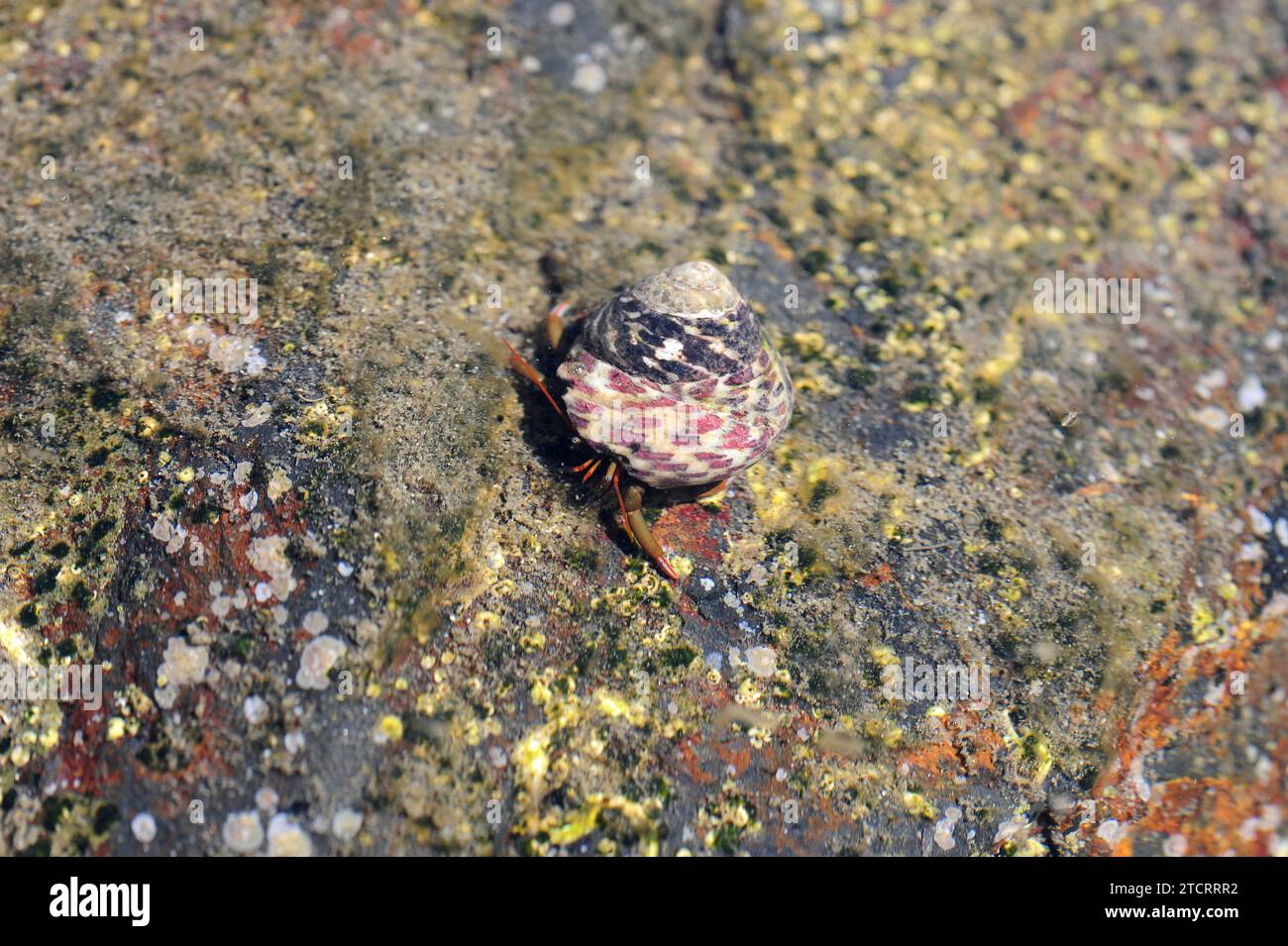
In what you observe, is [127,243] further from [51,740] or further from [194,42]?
[51,740]

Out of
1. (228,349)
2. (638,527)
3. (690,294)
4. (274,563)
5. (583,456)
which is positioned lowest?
(274,563)

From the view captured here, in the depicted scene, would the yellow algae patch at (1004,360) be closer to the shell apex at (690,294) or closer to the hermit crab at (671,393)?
the hermit crab at (671,393)

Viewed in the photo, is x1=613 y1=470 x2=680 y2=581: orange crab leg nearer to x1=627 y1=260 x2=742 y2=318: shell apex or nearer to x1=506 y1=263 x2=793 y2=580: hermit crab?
x1=506 y1=263 x2=793 y2=580: hermit crab

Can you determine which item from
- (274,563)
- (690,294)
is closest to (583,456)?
(690,294)

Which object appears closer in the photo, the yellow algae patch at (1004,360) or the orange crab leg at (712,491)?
the orange crab leg at (712,491)

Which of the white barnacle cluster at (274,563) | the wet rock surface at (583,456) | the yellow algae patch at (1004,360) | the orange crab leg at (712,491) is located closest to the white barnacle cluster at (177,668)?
the wet rock surface at (583,456)

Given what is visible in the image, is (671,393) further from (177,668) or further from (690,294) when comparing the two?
(177,668)
